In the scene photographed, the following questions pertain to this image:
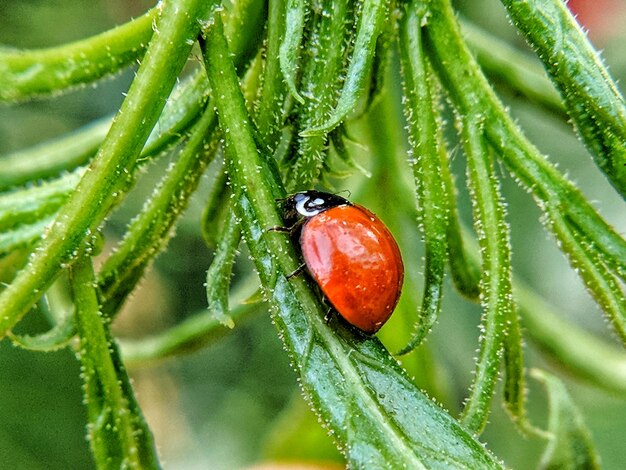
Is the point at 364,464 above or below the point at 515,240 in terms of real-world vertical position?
below

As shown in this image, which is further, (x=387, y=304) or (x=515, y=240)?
(x=515, y=240)

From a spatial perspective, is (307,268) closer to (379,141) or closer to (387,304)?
(387,304)

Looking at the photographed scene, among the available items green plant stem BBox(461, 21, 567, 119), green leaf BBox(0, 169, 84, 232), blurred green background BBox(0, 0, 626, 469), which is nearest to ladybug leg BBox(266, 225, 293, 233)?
green leaf BBox(0, 169, 84, 232)

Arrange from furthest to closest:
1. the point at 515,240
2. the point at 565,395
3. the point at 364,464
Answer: the point at 515,240
the point at 565,395
the point at 364,464

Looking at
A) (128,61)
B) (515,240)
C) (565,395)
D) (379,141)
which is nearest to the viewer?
(128,61)

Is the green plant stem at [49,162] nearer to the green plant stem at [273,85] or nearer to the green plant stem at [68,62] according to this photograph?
the green plant stem at [68,62]

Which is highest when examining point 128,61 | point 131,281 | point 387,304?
point 128,61

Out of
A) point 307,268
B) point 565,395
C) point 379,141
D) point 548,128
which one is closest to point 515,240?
point 548,128

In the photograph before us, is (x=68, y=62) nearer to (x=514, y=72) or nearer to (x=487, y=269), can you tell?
(x=487, y=269)
